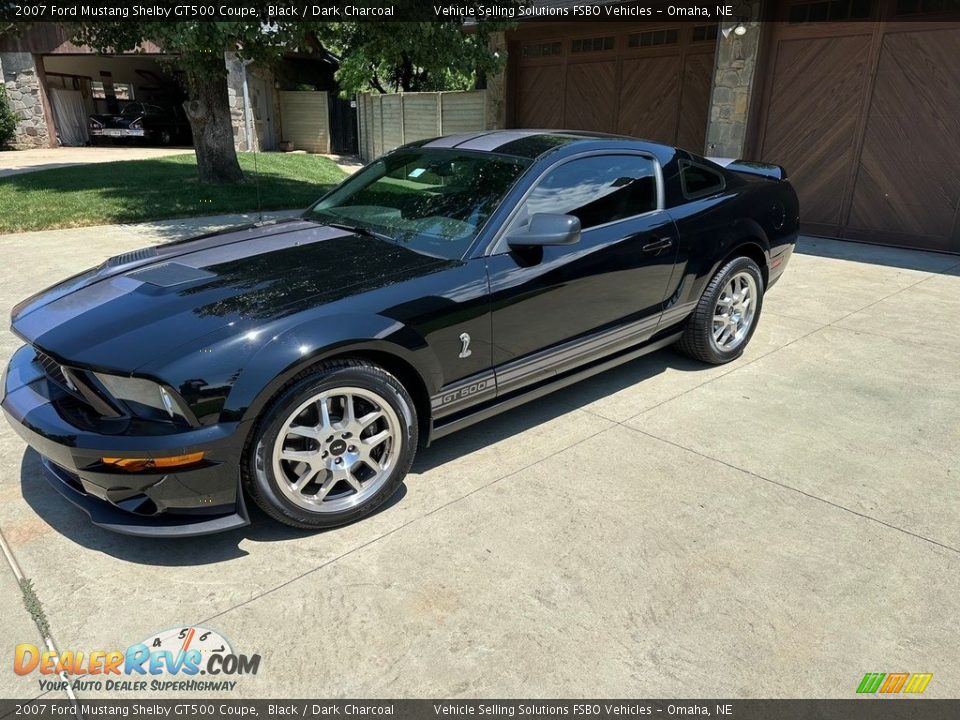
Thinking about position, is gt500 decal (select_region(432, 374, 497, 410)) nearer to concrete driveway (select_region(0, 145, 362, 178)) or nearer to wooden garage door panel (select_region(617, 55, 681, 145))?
wooden garage door panel (select_region(617, 55, 681, 145))

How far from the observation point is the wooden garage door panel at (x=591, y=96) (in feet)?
40.0

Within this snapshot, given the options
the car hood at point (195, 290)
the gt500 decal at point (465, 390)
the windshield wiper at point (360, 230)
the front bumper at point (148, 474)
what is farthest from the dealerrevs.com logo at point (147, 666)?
the windshield wiper at point (360, 230)

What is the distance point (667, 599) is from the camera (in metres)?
2.66

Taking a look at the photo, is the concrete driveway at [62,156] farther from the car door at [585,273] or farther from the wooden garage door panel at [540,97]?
the car door at [585,273]

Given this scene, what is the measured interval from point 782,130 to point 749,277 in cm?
606

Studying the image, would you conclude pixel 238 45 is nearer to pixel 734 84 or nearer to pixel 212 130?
pixel 212 130

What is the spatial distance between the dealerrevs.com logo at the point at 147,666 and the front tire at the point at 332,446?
60cm

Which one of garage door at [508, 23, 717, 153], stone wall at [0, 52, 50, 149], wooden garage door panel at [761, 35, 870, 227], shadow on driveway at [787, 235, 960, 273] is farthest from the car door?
stone wall at [0, 52, 50, 149]
